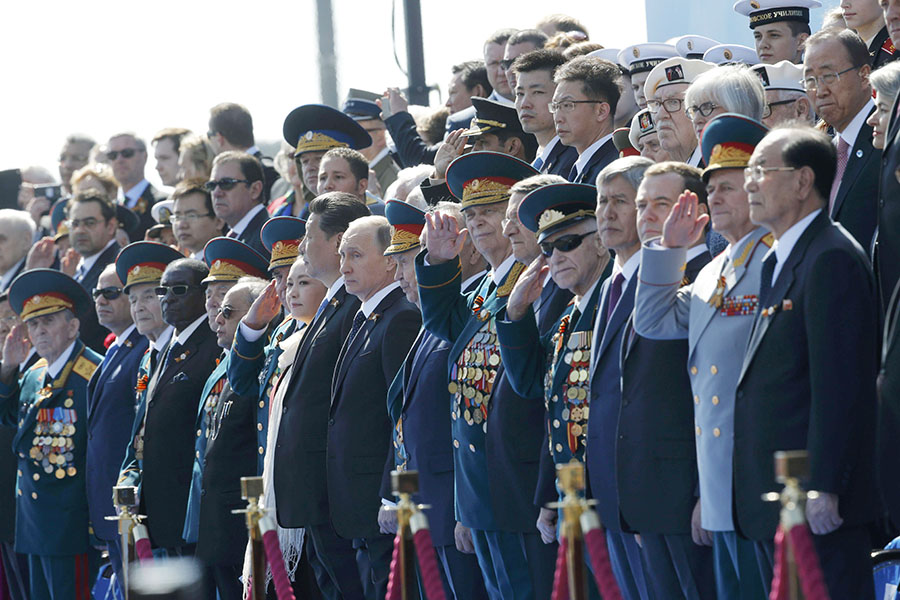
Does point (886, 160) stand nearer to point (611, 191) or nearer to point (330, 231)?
point (611, 191)

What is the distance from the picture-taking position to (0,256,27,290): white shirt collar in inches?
446

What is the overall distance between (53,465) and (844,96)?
17.3 ft

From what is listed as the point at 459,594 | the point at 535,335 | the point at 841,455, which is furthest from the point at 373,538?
the point at 841,455

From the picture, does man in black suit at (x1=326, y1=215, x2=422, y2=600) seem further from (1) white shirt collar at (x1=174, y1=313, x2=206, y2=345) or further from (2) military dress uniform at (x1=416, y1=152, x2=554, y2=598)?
(1) white shirt collar at (x1=174, y1=313, x2=206, y2=345)

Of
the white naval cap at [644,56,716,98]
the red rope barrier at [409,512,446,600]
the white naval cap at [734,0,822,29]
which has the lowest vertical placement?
the red rope barrier at [409,512,446,600]

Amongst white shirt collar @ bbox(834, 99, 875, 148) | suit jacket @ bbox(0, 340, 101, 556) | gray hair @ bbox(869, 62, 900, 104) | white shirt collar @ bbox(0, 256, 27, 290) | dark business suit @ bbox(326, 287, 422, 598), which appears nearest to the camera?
gray hair @ bbox(869, 62, 900, 104)

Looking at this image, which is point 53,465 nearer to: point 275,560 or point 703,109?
point 275,560

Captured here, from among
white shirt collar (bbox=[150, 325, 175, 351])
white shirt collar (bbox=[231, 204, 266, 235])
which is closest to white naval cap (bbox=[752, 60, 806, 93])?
white shirt collar (bbox=[150, 325, 175, 351])

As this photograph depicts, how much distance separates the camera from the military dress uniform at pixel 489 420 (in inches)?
217

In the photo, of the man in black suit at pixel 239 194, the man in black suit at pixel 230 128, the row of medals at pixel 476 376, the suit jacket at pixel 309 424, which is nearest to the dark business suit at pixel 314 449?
the suit jacket at pixel 309 424

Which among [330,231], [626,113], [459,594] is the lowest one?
[459,594]

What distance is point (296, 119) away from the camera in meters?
8.66

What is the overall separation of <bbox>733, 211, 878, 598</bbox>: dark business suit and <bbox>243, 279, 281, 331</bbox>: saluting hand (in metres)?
3.32

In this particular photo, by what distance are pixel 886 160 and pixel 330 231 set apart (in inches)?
121
